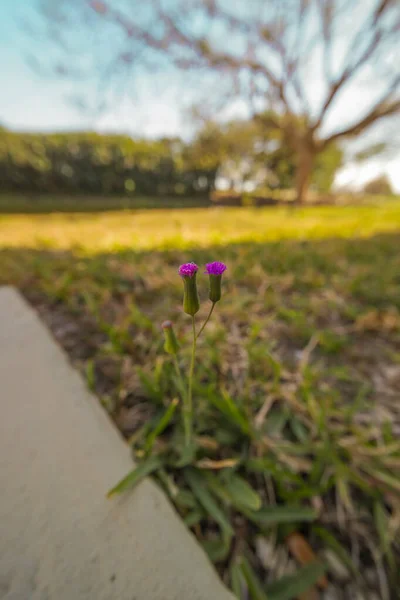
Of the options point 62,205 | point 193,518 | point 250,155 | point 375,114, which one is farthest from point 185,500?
point 250,155

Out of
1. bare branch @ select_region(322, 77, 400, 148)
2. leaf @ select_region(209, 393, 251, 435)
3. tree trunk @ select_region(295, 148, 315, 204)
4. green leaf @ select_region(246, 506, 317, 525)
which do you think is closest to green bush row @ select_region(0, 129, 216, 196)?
tree trunk @ select_region(295, 148, 315, 204)

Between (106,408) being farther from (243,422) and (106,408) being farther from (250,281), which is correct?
(250,281)

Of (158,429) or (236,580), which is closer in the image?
(236,580)

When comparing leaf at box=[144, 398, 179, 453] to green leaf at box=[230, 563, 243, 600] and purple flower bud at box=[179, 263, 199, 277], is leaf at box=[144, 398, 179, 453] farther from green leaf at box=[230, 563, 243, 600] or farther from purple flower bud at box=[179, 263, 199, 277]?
purple flower bud at box=[179, 263, 199, 277]

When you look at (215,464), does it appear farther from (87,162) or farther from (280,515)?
(87,162)

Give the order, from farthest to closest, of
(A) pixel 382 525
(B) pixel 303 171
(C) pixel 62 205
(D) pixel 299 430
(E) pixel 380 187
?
(E) pixel 380 187 < (B) pixel 303 171 < (C) pixel 62 205 < (D) pixel 299 430 < (A) pixel 382 525

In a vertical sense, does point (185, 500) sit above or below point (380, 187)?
below

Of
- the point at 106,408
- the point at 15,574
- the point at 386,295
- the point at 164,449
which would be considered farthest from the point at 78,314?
Result: the point at 386,295
